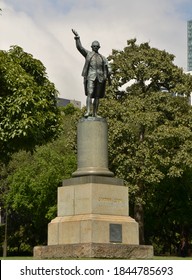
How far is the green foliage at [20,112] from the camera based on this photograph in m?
27.5

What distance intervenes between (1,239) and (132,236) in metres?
38.2

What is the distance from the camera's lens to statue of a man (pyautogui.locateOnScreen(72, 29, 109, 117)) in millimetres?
23344

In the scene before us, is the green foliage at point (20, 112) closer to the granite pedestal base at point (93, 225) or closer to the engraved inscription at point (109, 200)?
the granite pedestal base at point (93, 225)

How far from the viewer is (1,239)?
58.0m

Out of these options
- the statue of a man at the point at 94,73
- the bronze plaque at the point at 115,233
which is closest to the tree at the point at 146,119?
the statue of a man at the point at 94,73

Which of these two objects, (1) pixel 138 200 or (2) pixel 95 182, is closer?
(2) pixel 95 182

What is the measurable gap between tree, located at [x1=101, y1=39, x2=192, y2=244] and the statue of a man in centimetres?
1475

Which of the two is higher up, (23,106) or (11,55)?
(11,55)

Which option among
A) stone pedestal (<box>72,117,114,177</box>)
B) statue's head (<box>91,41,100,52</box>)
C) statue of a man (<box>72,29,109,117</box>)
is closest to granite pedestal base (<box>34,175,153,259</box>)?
stone pedestal (<box>72,117,114,177</box>)

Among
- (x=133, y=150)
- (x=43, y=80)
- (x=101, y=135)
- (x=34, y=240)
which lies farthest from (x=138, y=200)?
(x=34, y=240)

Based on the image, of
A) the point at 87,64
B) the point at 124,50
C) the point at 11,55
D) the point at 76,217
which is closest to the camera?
the point at 76,217

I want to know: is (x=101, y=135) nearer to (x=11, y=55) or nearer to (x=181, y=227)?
(x=11, y=55)

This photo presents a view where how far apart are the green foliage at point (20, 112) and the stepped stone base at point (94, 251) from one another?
7.18 meters

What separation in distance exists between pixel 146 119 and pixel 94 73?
51.3ft
